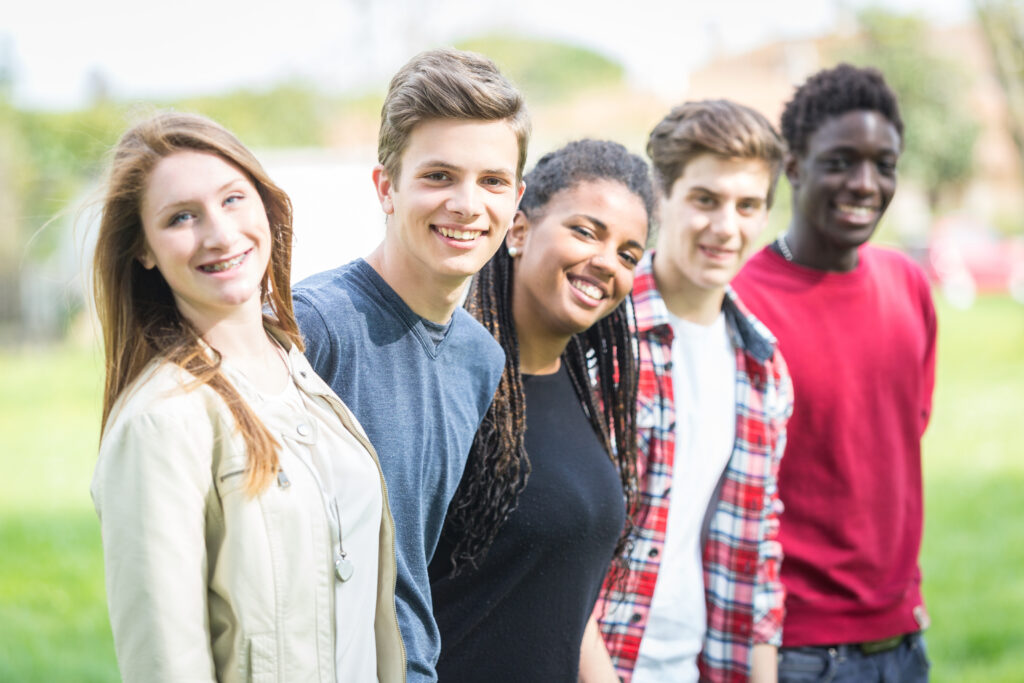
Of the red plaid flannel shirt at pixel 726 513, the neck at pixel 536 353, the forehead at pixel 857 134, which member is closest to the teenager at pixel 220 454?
the neck at pixel 536 353

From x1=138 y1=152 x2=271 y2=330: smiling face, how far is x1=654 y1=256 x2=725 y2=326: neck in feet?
5.17

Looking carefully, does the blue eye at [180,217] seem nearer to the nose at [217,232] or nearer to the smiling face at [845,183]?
the nose at [217,232]

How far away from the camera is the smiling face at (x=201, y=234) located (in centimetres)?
183

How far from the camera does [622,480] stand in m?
2.83

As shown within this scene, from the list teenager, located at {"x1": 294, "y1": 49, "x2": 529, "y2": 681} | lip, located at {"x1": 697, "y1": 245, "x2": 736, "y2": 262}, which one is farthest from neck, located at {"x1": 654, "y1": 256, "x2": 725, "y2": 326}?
teenager, located at {"x1": 294, "y1": 49, "x2": 529, "y2": 681}

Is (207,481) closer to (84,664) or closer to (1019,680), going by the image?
(84,664)

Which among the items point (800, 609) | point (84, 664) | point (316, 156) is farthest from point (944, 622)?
point (316, 156)

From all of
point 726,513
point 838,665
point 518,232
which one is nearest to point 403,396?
point 518,232

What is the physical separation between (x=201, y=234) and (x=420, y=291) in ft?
1.68

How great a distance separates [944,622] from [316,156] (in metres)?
10.8

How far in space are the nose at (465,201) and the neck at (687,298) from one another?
1.14 meters

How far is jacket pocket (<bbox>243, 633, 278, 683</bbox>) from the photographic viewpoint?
172 cm

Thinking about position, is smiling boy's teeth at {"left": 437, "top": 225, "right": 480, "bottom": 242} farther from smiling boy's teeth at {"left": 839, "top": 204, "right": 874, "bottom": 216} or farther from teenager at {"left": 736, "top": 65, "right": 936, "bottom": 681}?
smiling boy's teeth at {"left": 839, "top": 204, "right": 874, "bottom": 216}

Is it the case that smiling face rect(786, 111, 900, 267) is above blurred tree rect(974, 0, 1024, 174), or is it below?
below
